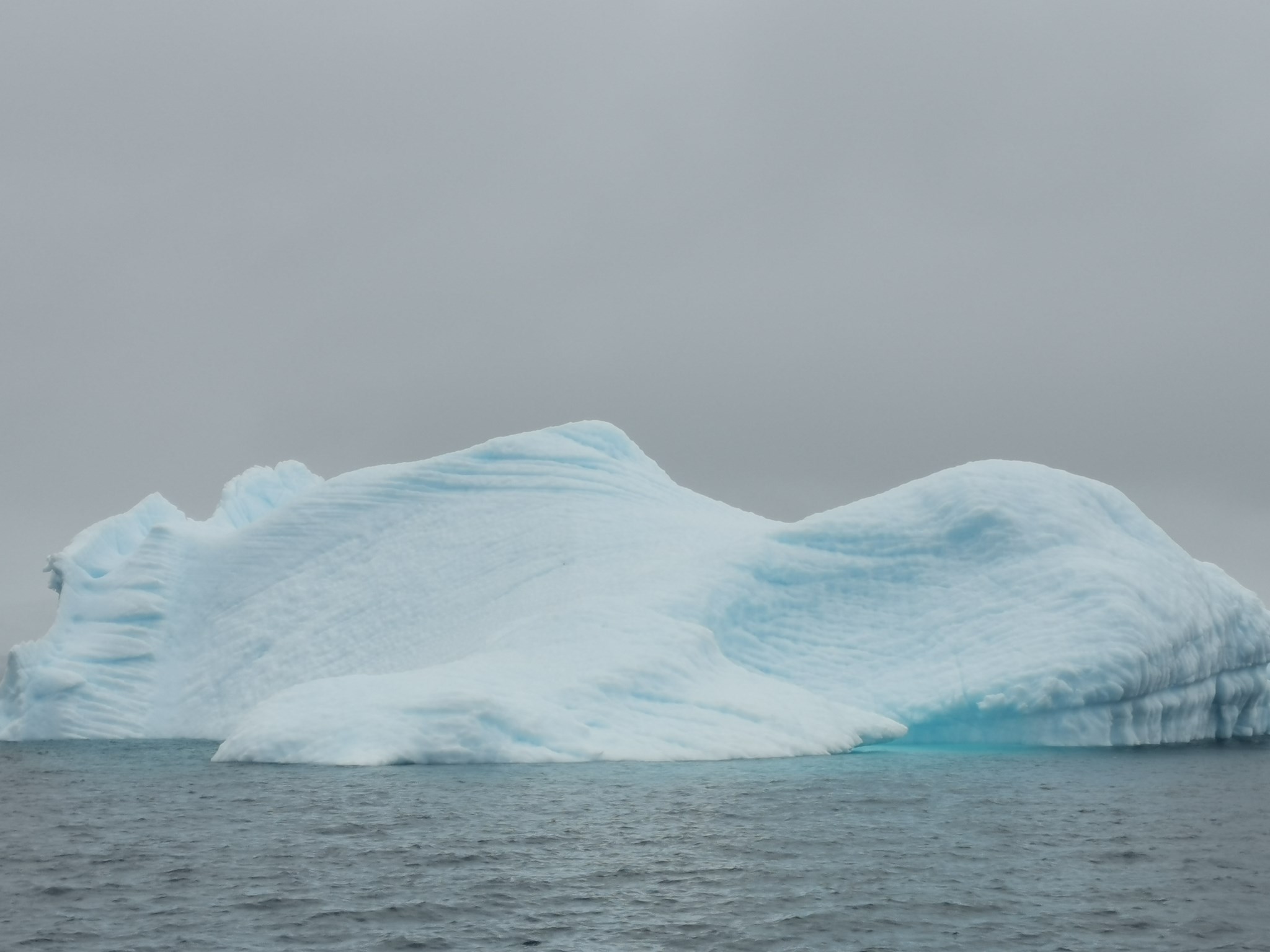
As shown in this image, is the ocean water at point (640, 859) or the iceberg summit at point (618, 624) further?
the iceberg summit at point (618, 624)

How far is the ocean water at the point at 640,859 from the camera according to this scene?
33.0ft

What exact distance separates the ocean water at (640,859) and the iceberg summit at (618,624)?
1424 mm

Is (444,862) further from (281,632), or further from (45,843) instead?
(281,632)

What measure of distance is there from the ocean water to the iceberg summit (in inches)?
56.1

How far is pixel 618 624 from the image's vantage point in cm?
2255

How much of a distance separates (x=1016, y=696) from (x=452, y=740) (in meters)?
9.24

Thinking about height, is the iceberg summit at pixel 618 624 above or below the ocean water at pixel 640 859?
above

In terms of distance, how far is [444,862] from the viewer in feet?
40.3

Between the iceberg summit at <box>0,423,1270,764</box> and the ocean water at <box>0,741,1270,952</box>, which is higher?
the iceberg summit at <box>0,423,1270,764</box>

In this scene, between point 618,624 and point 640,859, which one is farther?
point 618,624

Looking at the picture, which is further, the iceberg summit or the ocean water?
the iceberg summit

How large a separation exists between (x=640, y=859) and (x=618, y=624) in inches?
399

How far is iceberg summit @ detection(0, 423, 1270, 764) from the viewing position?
66.5ft

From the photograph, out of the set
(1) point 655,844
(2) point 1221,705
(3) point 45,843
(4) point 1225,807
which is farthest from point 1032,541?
(3) point 45,843
